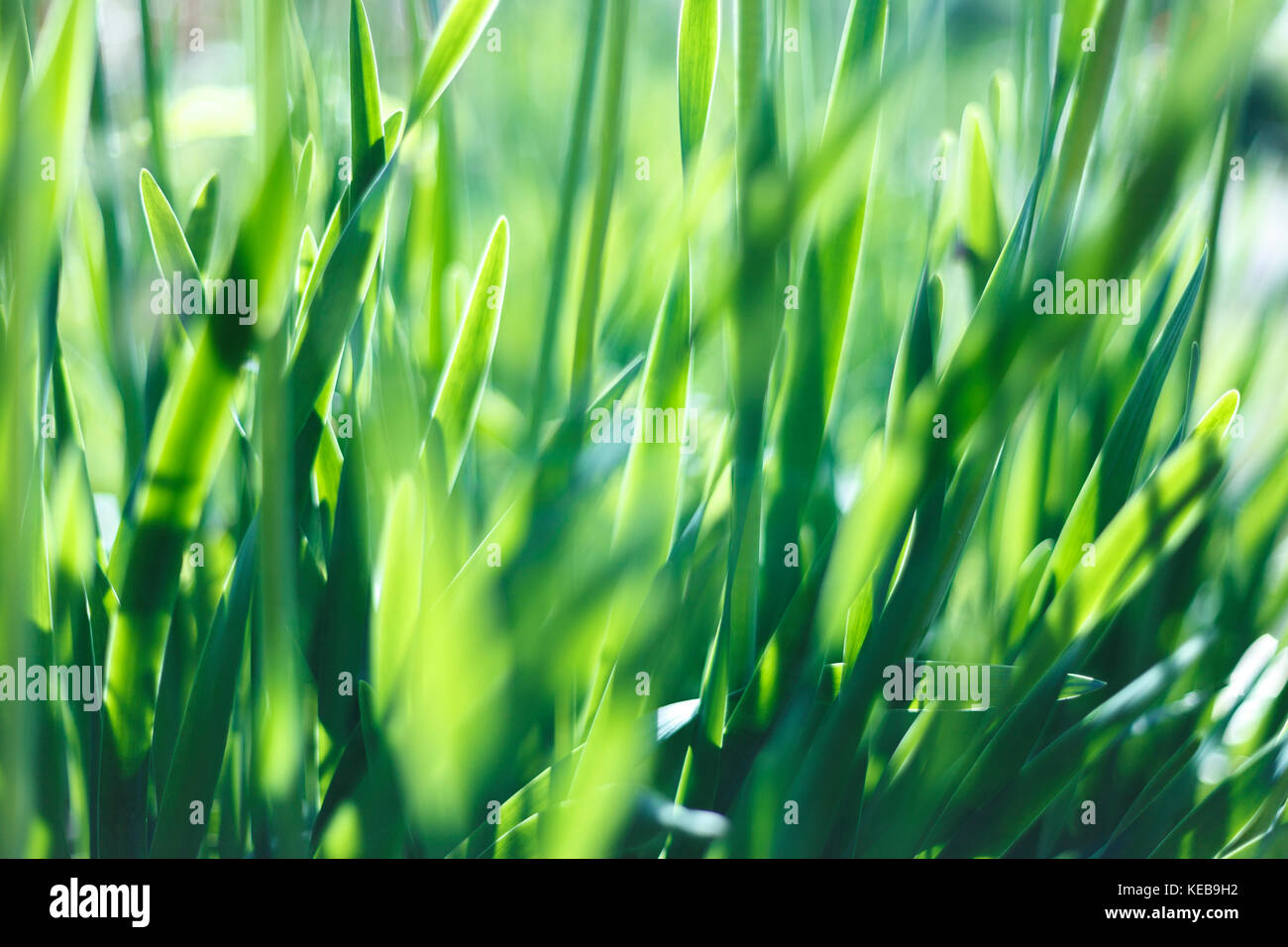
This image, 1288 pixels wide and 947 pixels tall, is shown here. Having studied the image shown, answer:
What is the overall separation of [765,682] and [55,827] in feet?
0.81

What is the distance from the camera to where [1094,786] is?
0.29 metres

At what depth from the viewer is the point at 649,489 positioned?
0.88 ft

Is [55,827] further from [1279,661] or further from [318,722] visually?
→ [1279,661]

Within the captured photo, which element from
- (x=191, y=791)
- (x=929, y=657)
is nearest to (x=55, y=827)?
(x=191, y=791)

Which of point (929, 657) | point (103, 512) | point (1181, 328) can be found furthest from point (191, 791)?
point (1181, 328)

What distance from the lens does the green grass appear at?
0.24 metres

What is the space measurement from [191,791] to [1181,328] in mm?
381

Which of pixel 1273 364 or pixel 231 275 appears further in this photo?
pixel 1273 364

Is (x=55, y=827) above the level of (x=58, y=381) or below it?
below

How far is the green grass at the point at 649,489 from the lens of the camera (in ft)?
0.80

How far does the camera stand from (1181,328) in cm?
29
